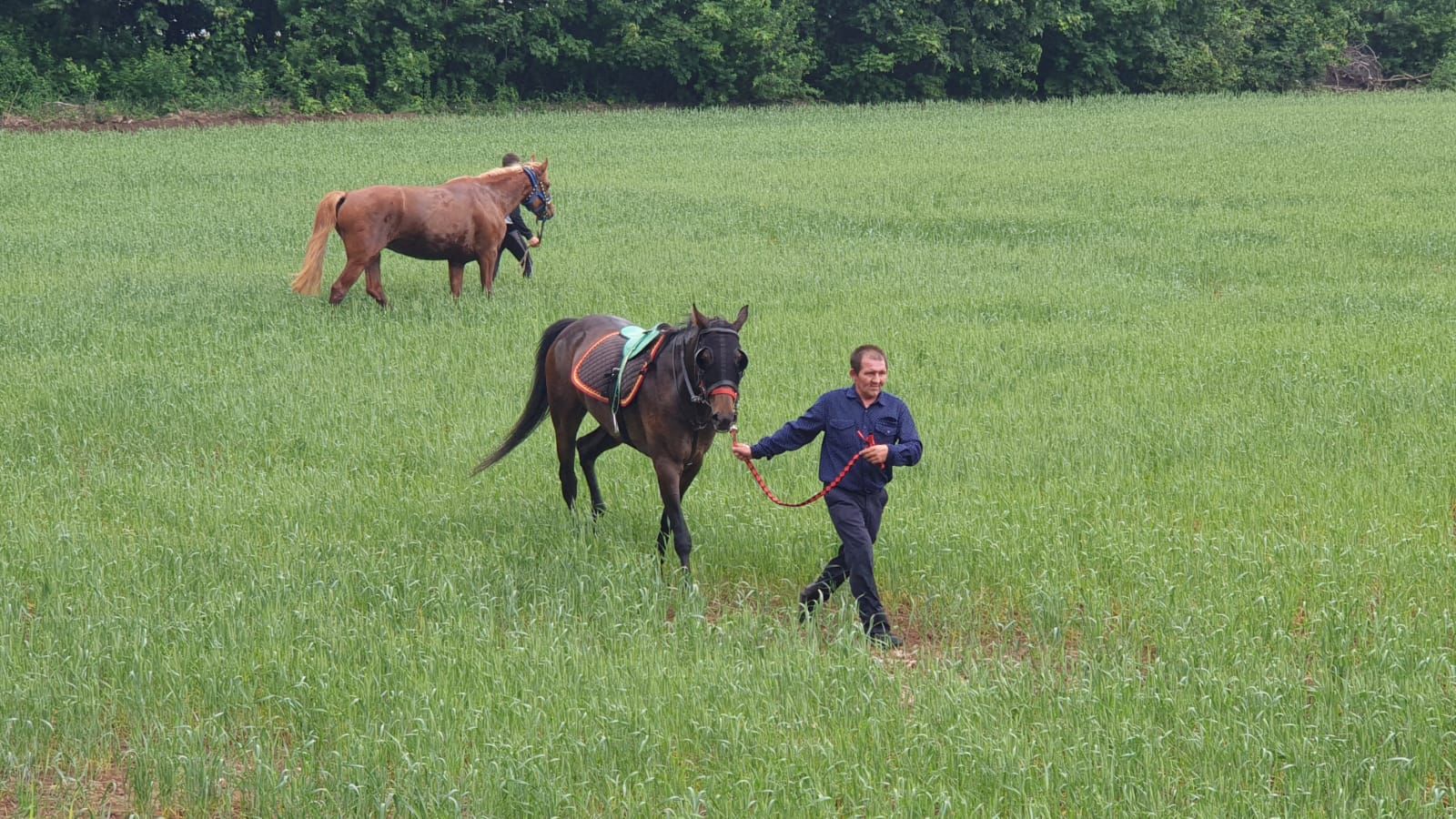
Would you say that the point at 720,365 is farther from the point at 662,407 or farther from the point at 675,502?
the point at 675,502

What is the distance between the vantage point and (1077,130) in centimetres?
4128

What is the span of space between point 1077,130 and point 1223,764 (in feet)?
124

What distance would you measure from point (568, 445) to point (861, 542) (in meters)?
2.90

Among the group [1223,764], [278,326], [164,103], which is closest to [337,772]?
[1223,764]

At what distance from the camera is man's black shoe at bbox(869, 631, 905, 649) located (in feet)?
22.6

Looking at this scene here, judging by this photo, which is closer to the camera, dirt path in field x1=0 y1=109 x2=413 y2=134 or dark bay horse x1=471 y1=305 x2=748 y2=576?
dark bay horse x1=471 y1=305 x2=748 y2=576

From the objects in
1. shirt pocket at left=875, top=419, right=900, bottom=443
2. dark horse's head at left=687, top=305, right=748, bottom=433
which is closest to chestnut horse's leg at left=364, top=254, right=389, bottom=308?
dark horse's head at left=687, top=305, right=748, bottom=433

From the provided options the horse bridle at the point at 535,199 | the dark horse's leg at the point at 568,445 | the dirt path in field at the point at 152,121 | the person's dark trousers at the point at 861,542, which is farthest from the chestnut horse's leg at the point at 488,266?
the dirt path in field at the point at 152,121

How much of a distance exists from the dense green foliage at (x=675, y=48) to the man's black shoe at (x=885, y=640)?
42.2 m

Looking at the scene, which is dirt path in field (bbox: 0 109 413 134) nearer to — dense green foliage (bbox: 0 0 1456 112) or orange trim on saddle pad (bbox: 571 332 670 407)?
dense green foliage (bbox: 0 0 1456 112)

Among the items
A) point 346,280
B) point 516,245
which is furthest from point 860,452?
point 516,245

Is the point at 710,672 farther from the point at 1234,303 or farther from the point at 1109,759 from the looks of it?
the point at 1234,303

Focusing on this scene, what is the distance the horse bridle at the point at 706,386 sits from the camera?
6914 mm

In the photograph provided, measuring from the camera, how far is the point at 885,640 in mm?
6906
